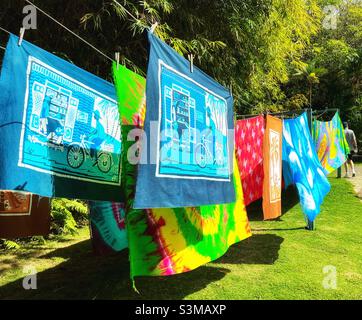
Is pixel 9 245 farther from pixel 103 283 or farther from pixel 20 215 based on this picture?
pixel 20 215

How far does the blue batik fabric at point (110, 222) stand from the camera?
444cm

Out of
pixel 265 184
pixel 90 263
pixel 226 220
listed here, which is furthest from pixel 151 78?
pixel 90 263

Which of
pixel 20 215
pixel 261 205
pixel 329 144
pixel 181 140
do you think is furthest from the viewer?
pixel 329 144

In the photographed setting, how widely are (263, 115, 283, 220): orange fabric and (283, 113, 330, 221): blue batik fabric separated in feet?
1.15

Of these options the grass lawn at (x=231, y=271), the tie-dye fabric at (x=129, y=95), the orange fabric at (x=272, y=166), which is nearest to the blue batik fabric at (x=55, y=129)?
the tie-dye fabric at (x=129, y=95)

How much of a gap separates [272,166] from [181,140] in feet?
7.71

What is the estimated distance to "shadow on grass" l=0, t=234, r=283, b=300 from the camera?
394 cm

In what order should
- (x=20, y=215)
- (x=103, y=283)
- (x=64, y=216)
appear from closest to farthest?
(x=20, y=215) < (x=103, y=283) < (x=64, y=216)

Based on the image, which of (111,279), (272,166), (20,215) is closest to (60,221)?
(111,279)

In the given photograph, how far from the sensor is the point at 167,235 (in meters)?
3.29

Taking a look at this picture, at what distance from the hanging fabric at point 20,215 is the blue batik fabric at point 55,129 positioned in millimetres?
660

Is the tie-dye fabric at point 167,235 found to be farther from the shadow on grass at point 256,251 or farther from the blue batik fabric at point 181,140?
the shadow on grass at point 256,251

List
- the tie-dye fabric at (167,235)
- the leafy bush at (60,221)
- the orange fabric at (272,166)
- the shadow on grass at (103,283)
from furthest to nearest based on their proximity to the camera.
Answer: the leafy bush at (60,221) → the orange fabric at (272,166) → the shadow on grass at (103,283) → the tie-dye fabric at (167,235)

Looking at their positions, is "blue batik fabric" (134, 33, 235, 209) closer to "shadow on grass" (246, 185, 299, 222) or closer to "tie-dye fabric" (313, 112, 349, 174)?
"shadow on grass" (246, 185, 299, 222)
